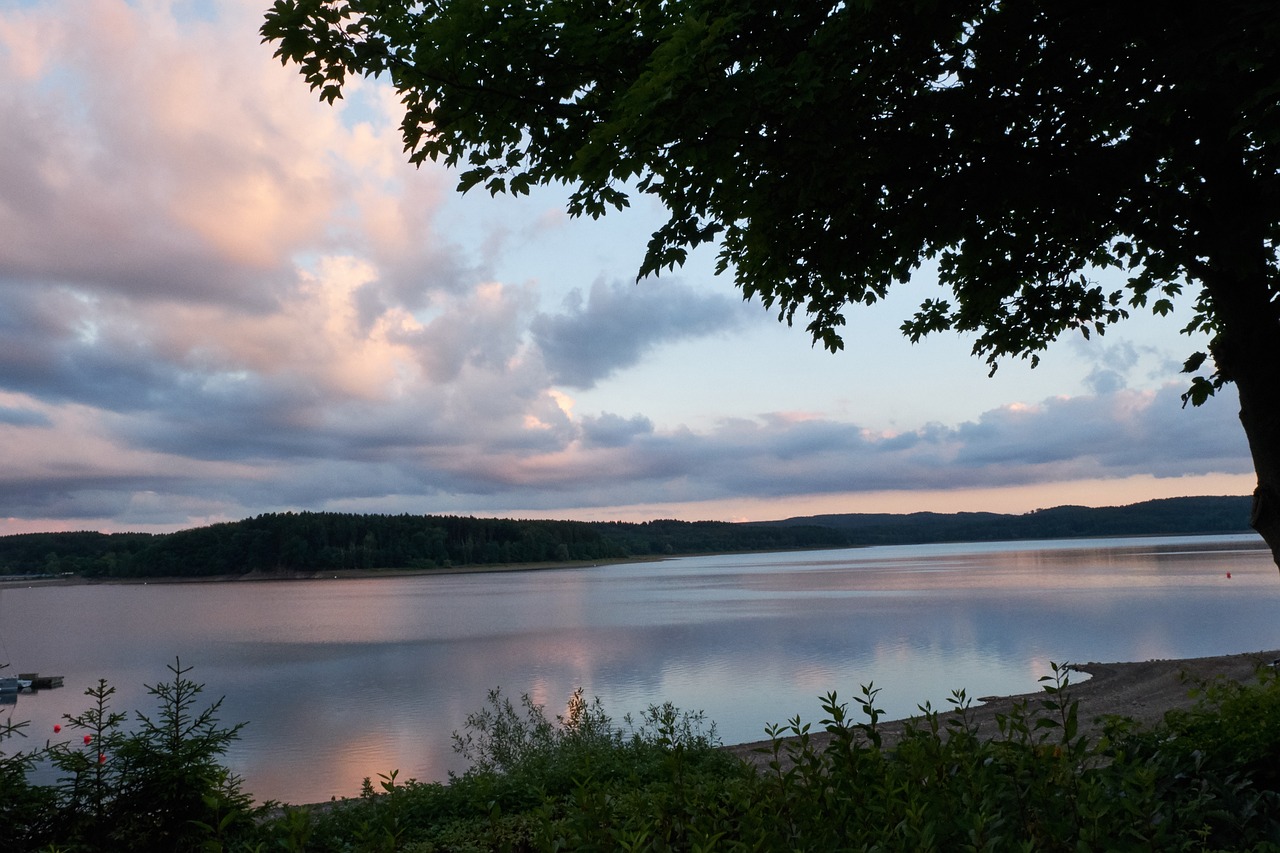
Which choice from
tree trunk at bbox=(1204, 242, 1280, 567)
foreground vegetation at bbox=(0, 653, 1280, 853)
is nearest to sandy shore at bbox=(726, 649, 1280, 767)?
foreground vegetation at bbox=(0, 653, 1280, 853)

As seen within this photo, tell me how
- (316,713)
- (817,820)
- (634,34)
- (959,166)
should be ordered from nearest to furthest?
1. (817,820)
2. (634,34)
3. (959,166)
4. (316,713)

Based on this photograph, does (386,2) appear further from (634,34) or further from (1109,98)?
(1109,98)

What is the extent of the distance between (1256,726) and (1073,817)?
2.56 metres

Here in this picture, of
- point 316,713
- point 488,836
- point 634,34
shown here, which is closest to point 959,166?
point 634,34

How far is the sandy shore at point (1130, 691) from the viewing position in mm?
15828

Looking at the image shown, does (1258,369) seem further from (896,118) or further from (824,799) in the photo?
(824,799)

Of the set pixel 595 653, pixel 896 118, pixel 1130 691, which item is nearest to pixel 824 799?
pixel 896 118

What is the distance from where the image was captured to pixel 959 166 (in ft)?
20.4

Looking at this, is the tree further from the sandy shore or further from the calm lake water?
the sandy shore

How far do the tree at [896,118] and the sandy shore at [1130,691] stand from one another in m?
9.04

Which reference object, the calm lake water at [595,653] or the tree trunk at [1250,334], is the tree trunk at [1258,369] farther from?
the calm lake water at [595,653]

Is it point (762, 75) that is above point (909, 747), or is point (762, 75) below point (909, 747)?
above

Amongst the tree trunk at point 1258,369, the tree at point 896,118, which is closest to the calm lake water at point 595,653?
the tree at point 896,118

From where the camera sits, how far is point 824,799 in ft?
Result: 11.8
